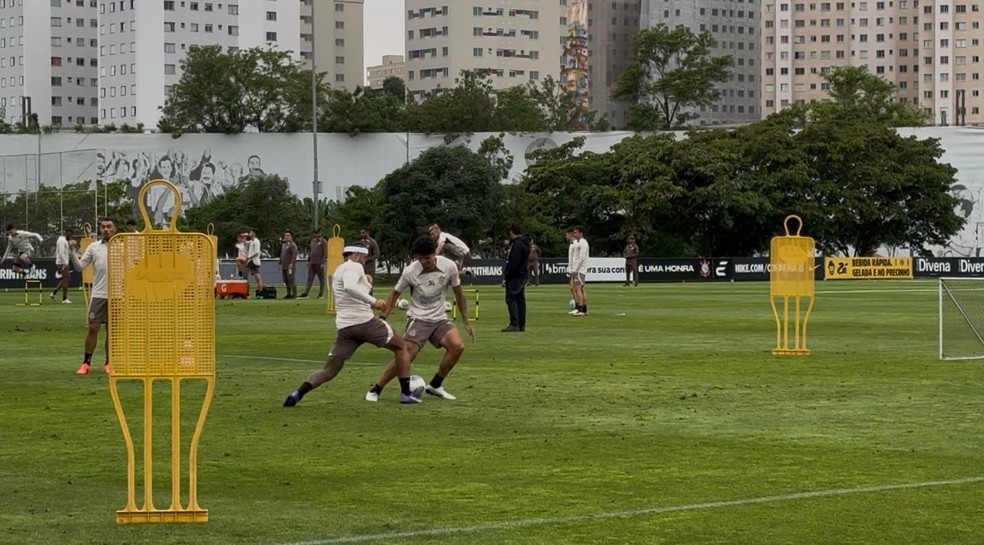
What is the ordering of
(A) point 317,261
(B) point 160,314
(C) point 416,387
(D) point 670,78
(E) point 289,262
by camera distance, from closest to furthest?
(B) point 160,314, (C) point 416,387, (A) point 317,261, (E) point 289,262, (D) point 670,78

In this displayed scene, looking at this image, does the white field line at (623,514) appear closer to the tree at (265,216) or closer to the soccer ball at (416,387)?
the soccer ball at (416,387)

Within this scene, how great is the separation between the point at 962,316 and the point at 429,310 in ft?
36.2

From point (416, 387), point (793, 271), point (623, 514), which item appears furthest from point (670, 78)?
point (623, 514)

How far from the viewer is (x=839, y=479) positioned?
39.1 feet

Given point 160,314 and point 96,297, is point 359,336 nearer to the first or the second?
point 96,297

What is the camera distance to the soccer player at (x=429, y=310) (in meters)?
17.8

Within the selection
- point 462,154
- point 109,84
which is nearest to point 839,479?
point 462,154

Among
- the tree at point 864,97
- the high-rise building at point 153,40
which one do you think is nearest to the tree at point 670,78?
the tree at point 864,97

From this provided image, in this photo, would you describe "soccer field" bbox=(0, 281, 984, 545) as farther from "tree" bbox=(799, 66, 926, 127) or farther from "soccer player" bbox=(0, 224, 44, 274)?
"tree" bbox=(799, 66, 926, 127)

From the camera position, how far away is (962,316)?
26078 millimetres

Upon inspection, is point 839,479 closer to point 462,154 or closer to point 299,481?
point 299,481

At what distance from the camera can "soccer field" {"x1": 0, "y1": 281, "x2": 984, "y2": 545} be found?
398 inches

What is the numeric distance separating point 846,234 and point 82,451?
3264 inches

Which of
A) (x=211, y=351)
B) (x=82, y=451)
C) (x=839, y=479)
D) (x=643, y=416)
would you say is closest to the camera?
(x=211, y=351)
